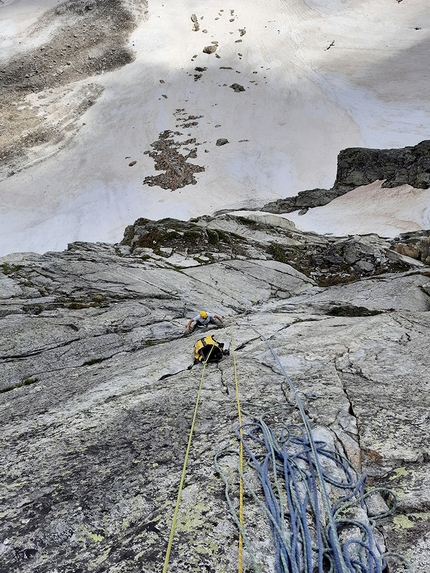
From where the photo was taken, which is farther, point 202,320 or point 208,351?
point 202,320

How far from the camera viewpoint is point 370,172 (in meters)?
32.9

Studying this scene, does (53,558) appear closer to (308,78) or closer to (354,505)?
(354,505)

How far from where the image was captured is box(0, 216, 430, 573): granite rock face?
10.2ft

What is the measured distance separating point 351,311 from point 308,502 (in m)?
9.30

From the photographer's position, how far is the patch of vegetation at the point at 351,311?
38.3ft

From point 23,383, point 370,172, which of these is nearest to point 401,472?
point 23,383

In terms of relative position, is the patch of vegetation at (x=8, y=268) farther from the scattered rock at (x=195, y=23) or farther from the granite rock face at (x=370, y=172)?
the scattered rock at (x=195, y=23)

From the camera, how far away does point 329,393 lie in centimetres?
532

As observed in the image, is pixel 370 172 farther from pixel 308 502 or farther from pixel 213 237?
pixel 308 502

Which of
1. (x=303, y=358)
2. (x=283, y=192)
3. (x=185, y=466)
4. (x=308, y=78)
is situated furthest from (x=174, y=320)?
(x=308, y=78)

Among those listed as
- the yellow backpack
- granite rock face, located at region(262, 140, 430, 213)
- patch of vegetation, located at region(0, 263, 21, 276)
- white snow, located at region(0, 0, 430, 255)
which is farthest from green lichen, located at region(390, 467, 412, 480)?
granite rock face, located at region(262, 140, 430, 213)

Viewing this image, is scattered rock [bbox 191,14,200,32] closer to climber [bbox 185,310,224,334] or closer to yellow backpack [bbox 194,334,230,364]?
climber [bbox 185,310,224,334]

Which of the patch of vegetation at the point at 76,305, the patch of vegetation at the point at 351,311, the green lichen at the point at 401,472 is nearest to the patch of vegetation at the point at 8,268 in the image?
the patch of vegetation at the point at 76,305

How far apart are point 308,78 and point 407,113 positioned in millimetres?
13269
